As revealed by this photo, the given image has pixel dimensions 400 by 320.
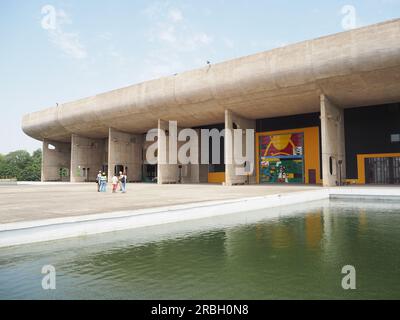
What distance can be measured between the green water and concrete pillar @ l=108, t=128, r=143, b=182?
32.6m

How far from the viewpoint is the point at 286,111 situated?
100ft

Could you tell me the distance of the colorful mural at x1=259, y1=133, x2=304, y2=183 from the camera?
33.1 meters

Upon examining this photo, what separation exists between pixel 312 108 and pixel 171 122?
48.9ft

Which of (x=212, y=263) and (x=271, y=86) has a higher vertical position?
(x=271, y=86)

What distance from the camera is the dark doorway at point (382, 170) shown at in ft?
92.7

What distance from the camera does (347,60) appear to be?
20578mm

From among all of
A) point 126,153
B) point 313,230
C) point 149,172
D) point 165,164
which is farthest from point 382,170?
point 126,153

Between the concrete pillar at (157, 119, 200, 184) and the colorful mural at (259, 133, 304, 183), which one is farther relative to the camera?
the concrete pillar at (157, 119, 200, 184)

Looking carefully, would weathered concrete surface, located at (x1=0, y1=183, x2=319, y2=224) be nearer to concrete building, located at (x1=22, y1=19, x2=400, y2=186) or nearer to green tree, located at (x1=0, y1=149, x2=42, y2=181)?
concrete building, located at (x1=22, y1=19, x2=400, y2=186)

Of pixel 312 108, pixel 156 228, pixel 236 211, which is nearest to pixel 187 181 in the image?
pixel 312 108

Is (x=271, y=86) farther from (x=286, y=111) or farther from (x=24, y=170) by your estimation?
(x=24, y=170)

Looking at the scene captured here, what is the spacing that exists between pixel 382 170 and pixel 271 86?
14.1 meters

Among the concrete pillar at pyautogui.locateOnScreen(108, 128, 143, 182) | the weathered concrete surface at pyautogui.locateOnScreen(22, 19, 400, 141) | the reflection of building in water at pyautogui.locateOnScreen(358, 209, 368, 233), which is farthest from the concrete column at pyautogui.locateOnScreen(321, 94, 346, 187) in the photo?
the concrete pillar at pyautogui.locateOnScreen(108, 128, 143, 182)

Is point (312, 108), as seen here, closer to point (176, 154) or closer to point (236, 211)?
point (176, 154)
